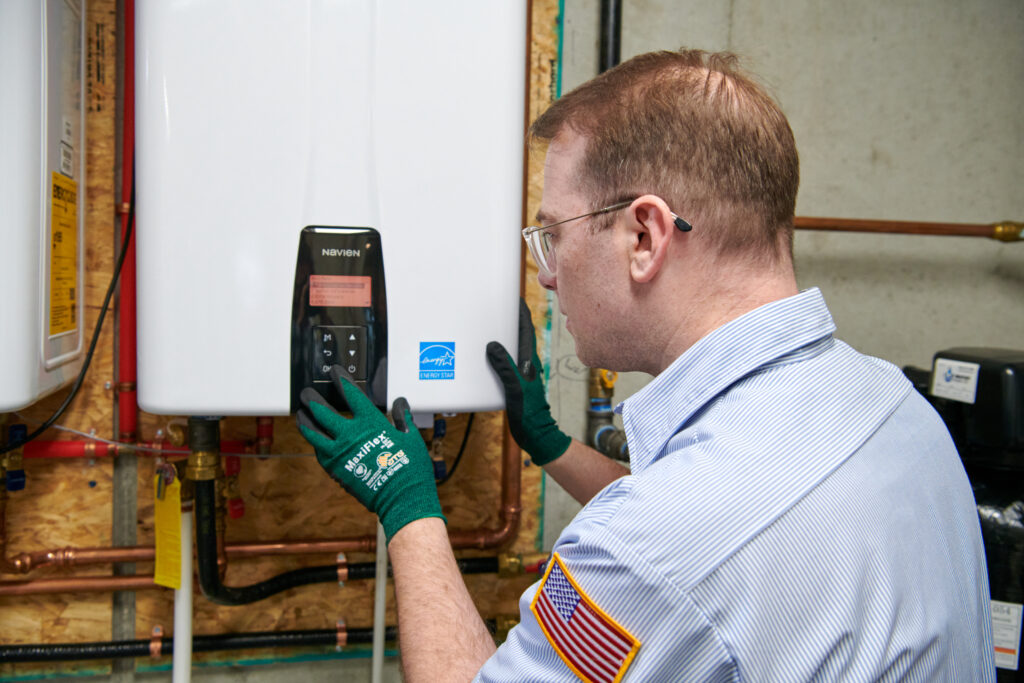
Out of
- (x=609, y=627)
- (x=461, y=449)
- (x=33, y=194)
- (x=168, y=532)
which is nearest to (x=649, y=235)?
(x=609, y=627)

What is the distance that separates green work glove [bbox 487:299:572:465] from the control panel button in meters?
0.19

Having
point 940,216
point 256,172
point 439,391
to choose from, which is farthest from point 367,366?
point 940,216

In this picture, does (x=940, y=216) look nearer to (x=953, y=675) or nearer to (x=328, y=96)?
(x=953, y=675)

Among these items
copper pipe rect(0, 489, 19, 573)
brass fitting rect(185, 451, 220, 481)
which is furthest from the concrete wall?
copper pipe rect(0, 489, 19, 573)

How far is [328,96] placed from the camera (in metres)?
0.77

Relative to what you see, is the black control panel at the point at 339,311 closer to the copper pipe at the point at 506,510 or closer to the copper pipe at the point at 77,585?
the copper pipe at the point at 506,510

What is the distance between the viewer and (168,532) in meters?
1.00

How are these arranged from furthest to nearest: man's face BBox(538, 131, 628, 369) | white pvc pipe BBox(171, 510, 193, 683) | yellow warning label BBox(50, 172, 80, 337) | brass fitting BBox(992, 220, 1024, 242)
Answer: brass fitting BBox(992, 220, 1024, 242) → white pvc pipe BBox(171, 510, 193, 683) → yellow warning label BBox(50, 172, 80, 337) → man's face BBox(538, 131, 628, 369)

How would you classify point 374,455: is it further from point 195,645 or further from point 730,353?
point 195,645

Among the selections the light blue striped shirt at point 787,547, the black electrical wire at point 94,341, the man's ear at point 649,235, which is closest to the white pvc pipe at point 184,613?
the black electrical wire at point 94,341

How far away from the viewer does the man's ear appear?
61 cm

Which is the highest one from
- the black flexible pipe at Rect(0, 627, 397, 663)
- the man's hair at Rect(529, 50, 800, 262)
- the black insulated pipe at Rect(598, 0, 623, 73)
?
the black insulated pipe at Rect(598, 0, 623, 73)

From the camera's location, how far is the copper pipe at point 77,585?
3.33 ft

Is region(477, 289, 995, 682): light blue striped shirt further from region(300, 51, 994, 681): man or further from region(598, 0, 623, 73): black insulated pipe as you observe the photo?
region(598, 0, 623, 73): black insulated pipe
